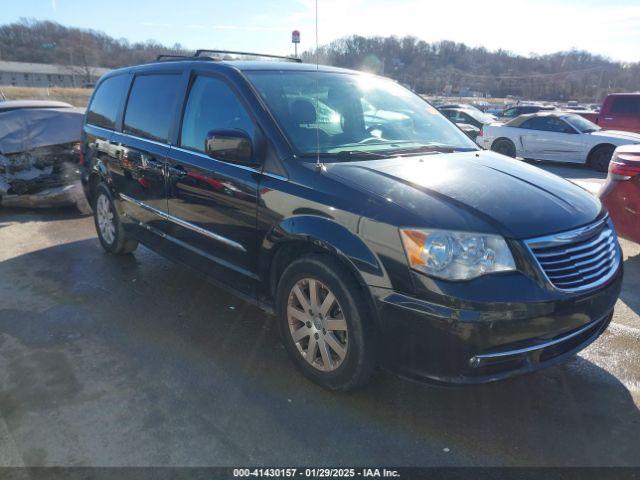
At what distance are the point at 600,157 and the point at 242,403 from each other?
1171cm

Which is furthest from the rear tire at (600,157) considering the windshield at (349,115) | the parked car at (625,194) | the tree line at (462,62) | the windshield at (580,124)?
the tree line at (462,62)

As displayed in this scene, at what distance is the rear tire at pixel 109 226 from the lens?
5.11 m

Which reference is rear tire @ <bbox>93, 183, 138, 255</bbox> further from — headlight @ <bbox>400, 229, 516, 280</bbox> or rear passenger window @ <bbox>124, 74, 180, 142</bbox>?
headlight @ <bbox>400, 229, 516, 280</bbox>

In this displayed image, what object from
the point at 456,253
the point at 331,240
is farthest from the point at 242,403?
the point at 456,253

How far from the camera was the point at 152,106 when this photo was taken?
14.0ft

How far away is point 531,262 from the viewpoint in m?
2.39

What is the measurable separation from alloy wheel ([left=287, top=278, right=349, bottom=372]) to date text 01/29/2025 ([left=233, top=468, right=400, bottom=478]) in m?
0.60

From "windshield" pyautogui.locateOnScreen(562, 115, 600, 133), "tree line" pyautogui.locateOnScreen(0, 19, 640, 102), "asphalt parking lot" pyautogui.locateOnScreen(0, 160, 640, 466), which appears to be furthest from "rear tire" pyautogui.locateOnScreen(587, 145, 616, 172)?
"tree line" pyautogui.locateOnScreen(0, 19, 640, 102)

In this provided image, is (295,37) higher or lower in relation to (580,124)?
higher

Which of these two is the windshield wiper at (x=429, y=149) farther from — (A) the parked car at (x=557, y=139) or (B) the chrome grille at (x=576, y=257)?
(A) the parked car at (x=557, y=139)

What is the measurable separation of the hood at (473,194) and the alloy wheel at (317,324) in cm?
65

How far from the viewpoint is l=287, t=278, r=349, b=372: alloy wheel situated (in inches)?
108

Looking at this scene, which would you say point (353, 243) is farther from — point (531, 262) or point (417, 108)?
point (417, 108)

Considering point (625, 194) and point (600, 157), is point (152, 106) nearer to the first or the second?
point (625, 194)
